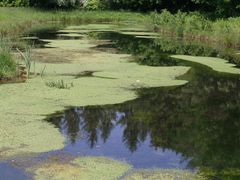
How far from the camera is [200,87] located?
1027 centimetres

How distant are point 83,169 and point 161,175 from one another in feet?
2.84

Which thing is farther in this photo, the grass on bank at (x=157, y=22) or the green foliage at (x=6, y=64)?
the grass on bank at (x=157, y=22)

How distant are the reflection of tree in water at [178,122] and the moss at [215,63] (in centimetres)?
217

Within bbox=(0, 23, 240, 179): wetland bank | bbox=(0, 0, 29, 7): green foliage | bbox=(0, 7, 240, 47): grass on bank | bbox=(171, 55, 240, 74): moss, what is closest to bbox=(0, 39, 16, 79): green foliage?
bbox=(0, 23, 240, 179): wetland bank

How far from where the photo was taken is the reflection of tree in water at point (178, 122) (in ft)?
21.2

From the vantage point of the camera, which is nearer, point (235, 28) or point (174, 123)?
point (174, 123)

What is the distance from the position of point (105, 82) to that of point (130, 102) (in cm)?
155

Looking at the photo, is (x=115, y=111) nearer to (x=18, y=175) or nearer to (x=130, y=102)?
(x=130, y=102)

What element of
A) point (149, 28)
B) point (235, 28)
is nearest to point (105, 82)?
point (235, 28)

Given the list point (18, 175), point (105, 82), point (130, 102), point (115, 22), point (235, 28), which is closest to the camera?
point (18, 175)

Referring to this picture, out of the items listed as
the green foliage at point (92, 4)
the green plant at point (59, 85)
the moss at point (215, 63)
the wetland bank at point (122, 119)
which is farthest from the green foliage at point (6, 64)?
the green foliage at point (92, 4)

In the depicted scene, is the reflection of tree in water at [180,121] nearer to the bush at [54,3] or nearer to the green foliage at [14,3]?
the bush at [54,3]

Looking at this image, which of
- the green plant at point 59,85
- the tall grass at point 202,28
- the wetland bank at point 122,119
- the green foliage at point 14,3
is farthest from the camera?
the green foliage at point 14,3

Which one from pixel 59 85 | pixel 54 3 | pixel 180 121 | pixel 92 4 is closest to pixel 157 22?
pixel 54 3
